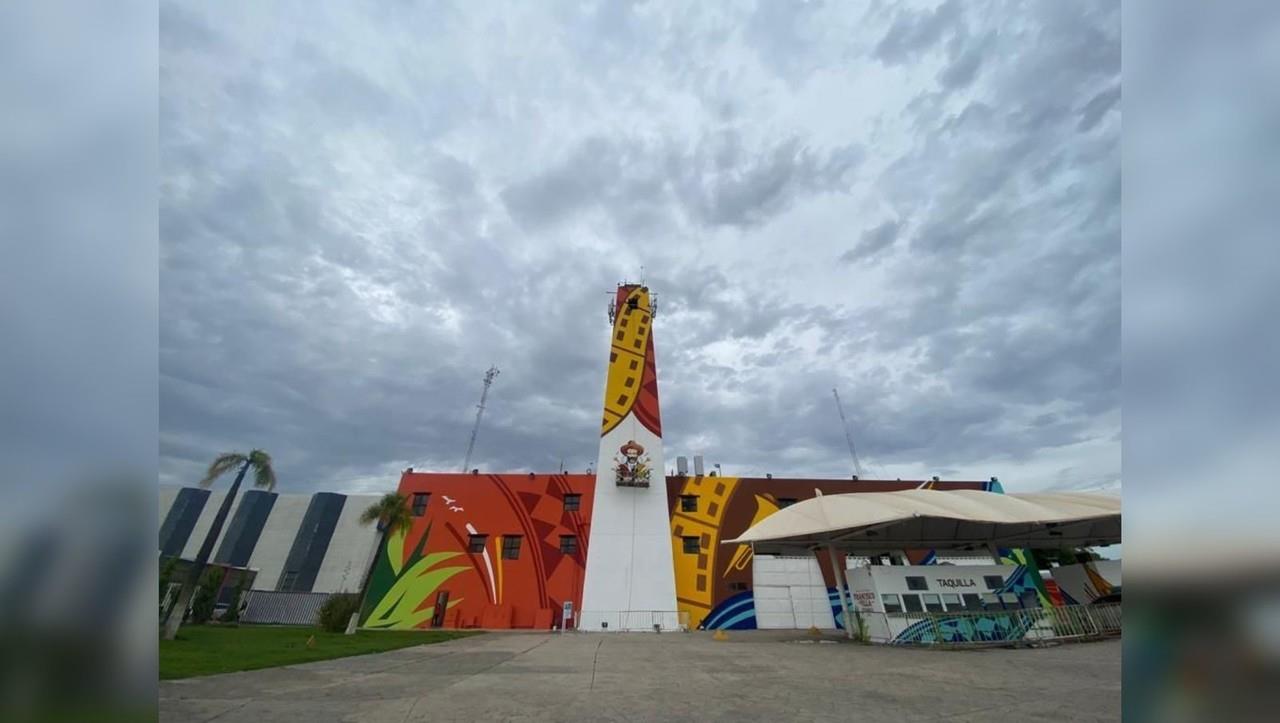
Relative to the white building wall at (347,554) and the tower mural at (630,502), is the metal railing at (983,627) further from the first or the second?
the white building wall at (347,554)

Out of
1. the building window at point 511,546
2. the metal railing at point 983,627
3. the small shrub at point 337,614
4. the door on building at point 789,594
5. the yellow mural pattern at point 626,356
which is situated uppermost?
the yellow mural pattern at point 626,356

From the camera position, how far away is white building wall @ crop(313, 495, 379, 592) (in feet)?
127

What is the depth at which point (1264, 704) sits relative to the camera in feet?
3.61

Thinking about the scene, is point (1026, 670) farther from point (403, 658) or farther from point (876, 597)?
point (403, 658)

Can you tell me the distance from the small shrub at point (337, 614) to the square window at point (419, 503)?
5787 mm

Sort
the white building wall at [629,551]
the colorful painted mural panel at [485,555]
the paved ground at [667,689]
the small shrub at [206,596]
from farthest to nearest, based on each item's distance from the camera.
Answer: the small shrub at [206,596], the colorful painted mural panel at [485,555], the white building wall at [629,551], the paved ground at [667,689]

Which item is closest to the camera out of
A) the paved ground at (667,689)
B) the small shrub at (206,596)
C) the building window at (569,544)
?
the paved ground at (667,689)

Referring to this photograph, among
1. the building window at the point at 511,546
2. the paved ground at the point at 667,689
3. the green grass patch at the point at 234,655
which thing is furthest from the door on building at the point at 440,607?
the paved ground at the point at 667,689

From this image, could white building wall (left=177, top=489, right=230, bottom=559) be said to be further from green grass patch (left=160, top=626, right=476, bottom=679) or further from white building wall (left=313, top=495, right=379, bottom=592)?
green grass patch (left=160, top=626, right=476, bottom=679)

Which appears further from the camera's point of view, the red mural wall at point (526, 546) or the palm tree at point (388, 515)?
the red mural wall at point (526, 546)

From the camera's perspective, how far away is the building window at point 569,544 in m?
34.3

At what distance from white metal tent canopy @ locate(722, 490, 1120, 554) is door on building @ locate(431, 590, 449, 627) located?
58.8 feet

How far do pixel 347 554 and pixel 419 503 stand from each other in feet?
33.1

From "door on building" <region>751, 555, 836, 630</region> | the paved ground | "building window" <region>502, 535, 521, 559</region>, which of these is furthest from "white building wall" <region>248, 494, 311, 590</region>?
"door on building" <region>751, 555, 836, 630</region>
